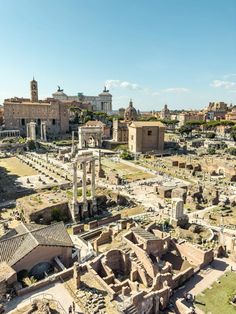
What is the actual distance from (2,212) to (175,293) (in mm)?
22923

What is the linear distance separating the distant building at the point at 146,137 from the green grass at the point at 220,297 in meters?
55.1

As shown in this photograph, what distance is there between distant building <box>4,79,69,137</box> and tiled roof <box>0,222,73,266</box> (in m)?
82.9

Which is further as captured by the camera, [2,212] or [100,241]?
[2,212]

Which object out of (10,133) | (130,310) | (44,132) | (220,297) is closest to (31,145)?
(44,132)

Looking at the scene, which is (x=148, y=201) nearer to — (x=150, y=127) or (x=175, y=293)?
(x=175, y=293)

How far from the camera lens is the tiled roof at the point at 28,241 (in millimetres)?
18438

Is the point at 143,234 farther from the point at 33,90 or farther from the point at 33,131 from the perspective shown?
the point at 33,90

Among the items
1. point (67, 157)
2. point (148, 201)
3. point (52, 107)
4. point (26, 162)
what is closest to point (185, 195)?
point (148, 201)

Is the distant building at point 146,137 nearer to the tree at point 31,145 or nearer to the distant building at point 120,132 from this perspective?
the distant building at point 120,132

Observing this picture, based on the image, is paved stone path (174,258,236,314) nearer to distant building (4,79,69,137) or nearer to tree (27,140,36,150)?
tree (27,140,36,150)

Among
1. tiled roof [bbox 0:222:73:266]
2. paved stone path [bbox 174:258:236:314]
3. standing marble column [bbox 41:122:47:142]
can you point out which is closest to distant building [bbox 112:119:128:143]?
standing marble column [bbox 41:122:47:142]

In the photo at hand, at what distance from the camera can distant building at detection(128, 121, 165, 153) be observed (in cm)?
7388

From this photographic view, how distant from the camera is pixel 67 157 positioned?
206 ft

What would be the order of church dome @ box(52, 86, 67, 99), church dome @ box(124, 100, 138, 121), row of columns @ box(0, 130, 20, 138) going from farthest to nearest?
church dome @ box(52, 86, 67, 99) < church dome @ box(124, 100, 138, 121) < row of columns @ box(0, 130, 20, 138)
